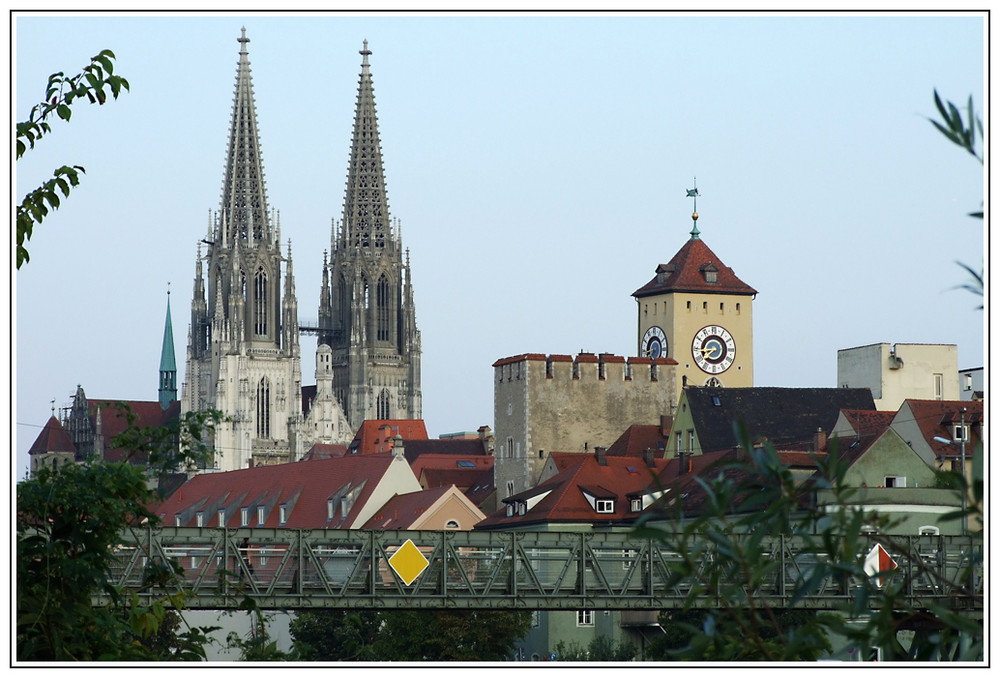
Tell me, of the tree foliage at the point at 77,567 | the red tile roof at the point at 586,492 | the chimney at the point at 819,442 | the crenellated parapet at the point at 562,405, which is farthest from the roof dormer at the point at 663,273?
the tree foliage at the point at 77,567

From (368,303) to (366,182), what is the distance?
36.0 feet

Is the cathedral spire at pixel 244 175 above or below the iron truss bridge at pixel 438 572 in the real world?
above

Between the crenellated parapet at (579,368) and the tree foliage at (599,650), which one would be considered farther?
the crenellated parapet at (579,368)

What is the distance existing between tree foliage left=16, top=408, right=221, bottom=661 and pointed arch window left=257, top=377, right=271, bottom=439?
6289 inches

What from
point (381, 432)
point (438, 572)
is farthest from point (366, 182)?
point (438, 572)

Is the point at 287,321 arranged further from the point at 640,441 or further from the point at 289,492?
the point at 640,441

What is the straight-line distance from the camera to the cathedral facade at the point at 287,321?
181 meters

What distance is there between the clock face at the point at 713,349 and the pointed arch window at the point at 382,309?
252 ft

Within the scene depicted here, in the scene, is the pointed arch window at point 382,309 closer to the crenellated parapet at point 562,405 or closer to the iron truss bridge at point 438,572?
the crenellated parapet at point 562,405

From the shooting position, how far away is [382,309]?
624ft

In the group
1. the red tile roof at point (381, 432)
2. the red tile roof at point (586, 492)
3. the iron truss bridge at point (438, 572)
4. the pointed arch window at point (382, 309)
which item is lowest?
the iron truss bridge at point (438, 572)

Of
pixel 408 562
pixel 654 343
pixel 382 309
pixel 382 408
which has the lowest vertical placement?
pixel 408 562

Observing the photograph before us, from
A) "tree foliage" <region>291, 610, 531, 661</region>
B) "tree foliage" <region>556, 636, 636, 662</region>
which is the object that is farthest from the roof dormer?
"tree foliage" <region>291, 610, 531, 661</region>
